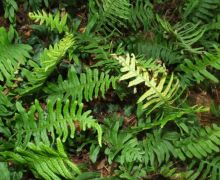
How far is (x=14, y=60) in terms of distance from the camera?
11.8 ft

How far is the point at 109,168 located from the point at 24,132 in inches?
35.6

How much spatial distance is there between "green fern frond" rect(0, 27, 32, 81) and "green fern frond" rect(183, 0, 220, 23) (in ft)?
6.14

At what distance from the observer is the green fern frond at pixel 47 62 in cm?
315

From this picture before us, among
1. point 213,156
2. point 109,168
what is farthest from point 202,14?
point 109,168

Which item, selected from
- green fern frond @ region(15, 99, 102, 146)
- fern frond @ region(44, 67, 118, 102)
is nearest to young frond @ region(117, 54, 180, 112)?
fern frond @ region(44, 67, 118, 102)

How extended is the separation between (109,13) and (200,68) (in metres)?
1.10

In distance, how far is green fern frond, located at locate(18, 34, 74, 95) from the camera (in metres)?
3.15

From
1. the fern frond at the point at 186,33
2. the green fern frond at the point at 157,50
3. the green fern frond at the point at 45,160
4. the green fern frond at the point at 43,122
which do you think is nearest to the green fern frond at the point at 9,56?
the green fern frond at the point at 43,122

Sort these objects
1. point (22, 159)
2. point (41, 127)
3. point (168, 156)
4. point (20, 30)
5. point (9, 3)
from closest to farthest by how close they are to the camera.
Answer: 1. point (22, 159)
2. point (41, 127)
3. point (168, 156)
4. point (9, 3)
5. point (20, 30)

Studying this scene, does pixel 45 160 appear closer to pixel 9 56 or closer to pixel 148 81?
pixel 148 81

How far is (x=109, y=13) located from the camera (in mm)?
3977

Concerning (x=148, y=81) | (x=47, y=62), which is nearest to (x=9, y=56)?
(x=47, y=62)

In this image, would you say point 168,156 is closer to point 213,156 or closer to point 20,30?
point 213,156

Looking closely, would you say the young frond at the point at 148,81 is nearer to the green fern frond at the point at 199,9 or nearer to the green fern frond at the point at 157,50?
the green fern frond at the point at 157,50
